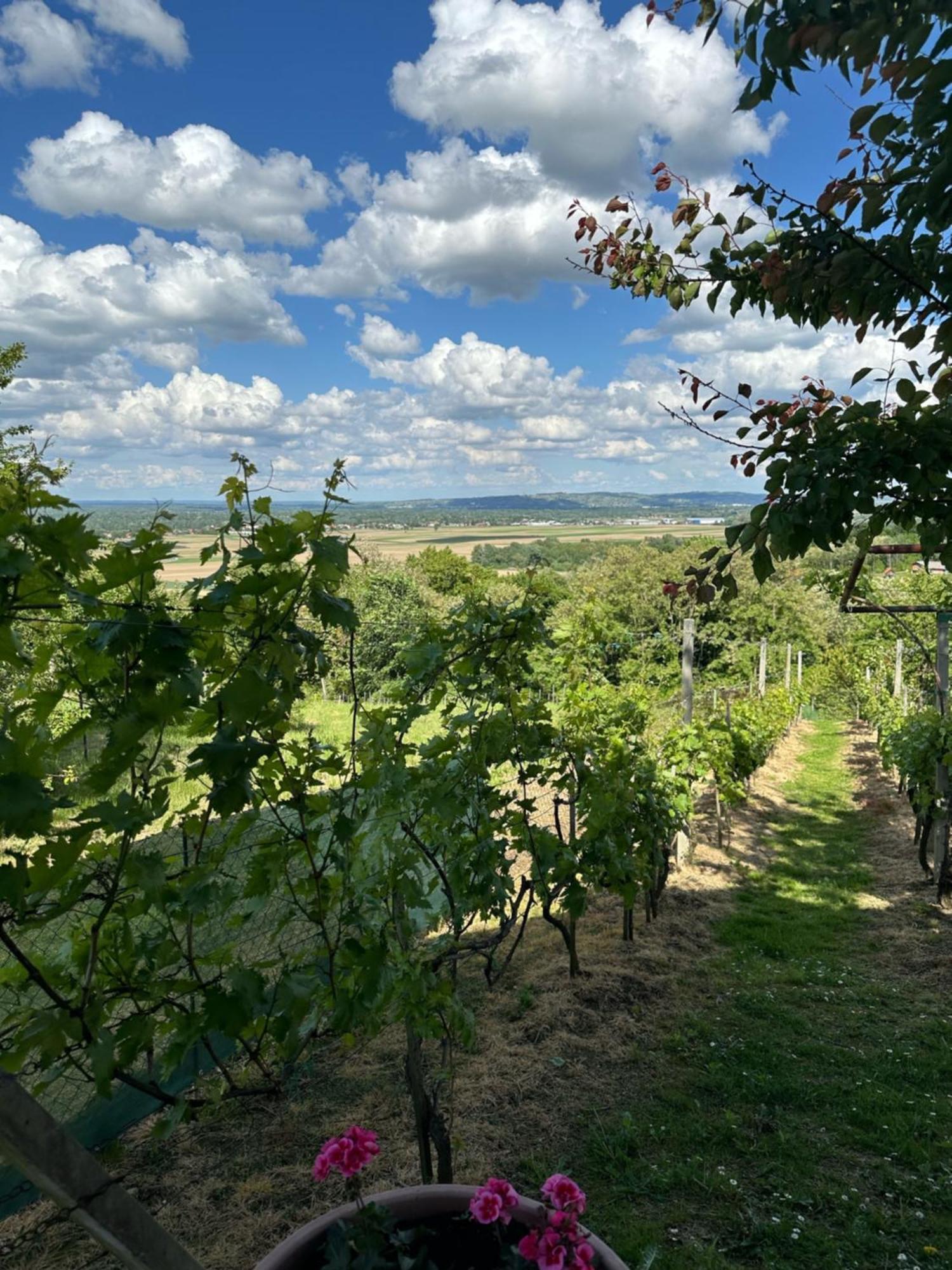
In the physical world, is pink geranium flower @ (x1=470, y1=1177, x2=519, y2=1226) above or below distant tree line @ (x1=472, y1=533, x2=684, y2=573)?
below

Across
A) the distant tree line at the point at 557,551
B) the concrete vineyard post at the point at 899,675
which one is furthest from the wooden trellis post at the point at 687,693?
the distant tree line at the point at 557,551

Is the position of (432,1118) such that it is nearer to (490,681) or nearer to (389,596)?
(490,681)

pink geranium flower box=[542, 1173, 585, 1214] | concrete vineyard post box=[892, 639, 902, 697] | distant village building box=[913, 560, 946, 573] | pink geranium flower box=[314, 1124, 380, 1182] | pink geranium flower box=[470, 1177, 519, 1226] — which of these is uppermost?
distant village building box=[913, 560, 946, 573]

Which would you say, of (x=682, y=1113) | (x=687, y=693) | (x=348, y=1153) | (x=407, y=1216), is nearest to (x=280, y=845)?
(x=348, y=1153)

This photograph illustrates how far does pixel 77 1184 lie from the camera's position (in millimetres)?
1106

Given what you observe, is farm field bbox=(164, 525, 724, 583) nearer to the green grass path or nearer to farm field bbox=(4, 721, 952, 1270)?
farm field bbox=(4, 721, 952, 1270)

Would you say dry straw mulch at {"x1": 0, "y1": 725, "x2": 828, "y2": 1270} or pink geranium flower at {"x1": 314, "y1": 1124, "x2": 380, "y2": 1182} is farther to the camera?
dry straw mulch at {"x1": 0, "y1": 725, "x2": 828, "y2": 1270}

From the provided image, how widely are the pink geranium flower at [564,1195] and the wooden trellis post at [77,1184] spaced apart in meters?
0.72

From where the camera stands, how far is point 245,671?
137 centimetres

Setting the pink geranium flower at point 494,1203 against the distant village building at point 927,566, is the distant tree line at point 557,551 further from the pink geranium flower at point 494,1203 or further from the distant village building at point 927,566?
the pink geranium flower at point 494,1203

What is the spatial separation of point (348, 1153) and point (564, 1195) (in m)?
0.46

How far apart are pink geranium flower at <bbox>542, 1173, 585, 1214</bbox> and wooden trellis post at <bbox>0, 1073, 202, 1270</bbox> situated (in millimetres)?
720

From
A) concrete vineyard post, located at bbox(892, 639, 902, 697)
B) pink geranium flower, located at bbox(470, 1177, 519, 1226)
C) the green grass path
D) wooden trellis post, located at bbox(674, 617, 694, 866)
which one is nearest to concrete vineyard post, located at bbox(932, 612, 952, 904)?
the green grass path

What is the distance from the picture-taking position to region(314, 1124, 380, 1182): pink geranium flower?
62.7 inches
